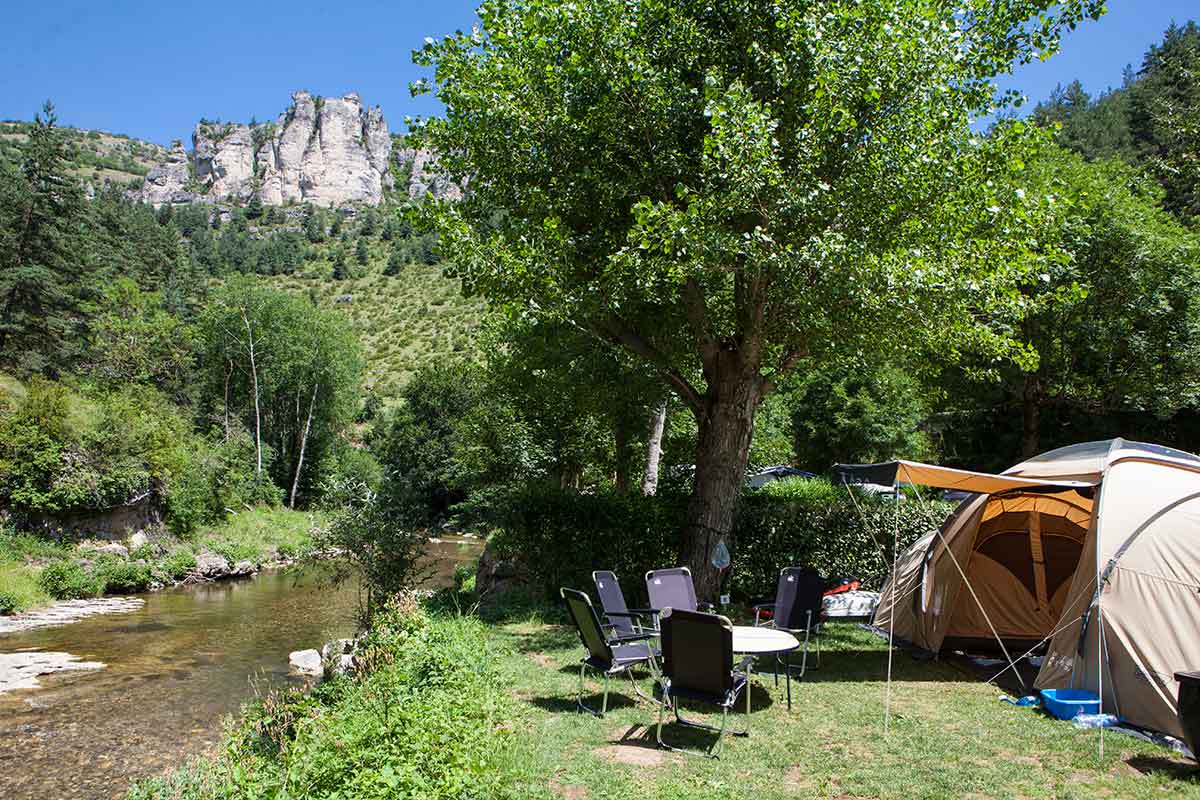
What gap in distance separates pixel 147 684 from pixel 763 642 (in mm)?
10084

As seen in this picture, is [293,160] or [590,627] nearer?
[590,627]

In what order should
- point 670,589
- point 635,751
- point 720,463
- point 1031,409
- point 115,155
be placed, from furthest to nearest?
point 115,155 → point 1031,409 → point 720,463 → point 670,589 → point 635,751

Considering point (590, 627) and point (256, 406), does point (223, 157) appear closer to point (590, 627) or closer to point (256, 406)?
point (256, 406)

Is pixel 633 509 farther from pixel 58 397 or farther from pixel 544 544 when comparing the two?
pixel 58 397

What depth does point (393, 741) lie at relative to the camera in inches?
179

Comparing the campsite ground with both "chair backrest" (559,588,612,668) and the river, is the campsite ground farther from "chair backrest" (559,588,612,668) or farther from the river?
the river

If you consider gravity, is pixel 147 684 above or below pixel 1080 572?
below

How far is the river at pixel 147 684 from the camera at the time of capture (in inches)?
322

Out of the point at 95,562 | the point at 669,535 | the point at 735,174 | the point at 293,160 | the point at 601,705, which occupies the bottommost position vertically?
the point at 95,562

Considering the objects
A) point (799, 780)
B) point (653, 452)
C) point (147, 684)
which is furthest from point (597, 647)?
point (653, 452)

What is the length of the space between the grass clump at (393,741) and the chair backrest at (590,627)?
0.87 m

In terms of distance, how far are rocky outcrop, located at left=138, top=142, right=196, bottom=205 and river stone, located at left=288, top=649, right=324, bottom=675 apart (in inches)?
6042

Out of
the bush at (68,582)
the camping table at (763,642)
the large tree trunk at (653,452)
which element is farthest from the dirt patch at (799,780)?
the bush at (68,582)

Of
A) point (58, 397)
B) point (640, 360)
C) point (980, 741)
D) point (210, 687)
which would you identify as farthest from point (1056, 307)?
point (58, 397)
